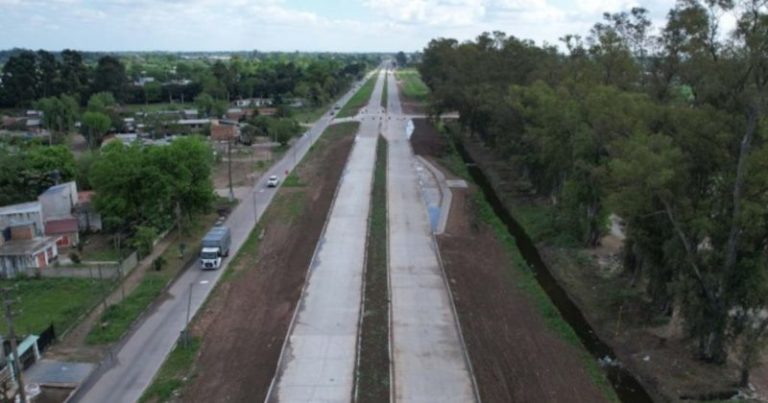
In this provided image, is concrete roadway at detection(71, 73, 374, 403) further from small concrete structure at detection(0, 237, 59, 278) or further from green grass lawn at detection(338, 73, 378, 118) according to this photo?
green grass lawn at detection(338, 73, 378, 118)

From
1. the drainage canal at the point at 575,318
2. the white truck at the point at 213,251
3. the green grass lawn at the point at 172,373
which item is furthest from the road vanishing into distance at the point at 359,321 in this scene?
the drainage canal at the point at 575,318

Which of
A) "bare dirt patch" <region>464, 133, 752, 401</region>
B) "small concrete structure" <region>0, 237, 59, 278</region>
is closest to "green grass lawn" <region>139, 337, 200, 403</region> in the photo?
"small concrete structure" <region>0, 237, 59, 278</region>

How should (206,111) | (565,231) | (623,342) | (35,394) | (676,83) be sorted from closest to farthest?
(35,394), (623,342), (676,83), (565,231), (206,111)

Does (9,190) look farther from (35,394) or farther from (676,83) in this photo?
(676,83)

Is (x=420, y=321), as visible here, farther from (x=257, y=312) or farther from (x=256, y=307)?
(x=256, y=307)

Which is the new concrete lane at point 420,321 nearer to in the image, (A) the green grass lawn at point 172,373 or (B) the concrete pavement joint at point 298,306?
(B) the concrete pavement joint at point 298,306

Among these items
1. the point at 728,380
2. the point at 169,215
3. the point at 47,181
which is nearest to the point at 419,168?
the point at 169,215

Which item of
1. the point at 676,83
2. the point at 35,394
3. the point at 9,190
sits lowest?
the point at 35,394
